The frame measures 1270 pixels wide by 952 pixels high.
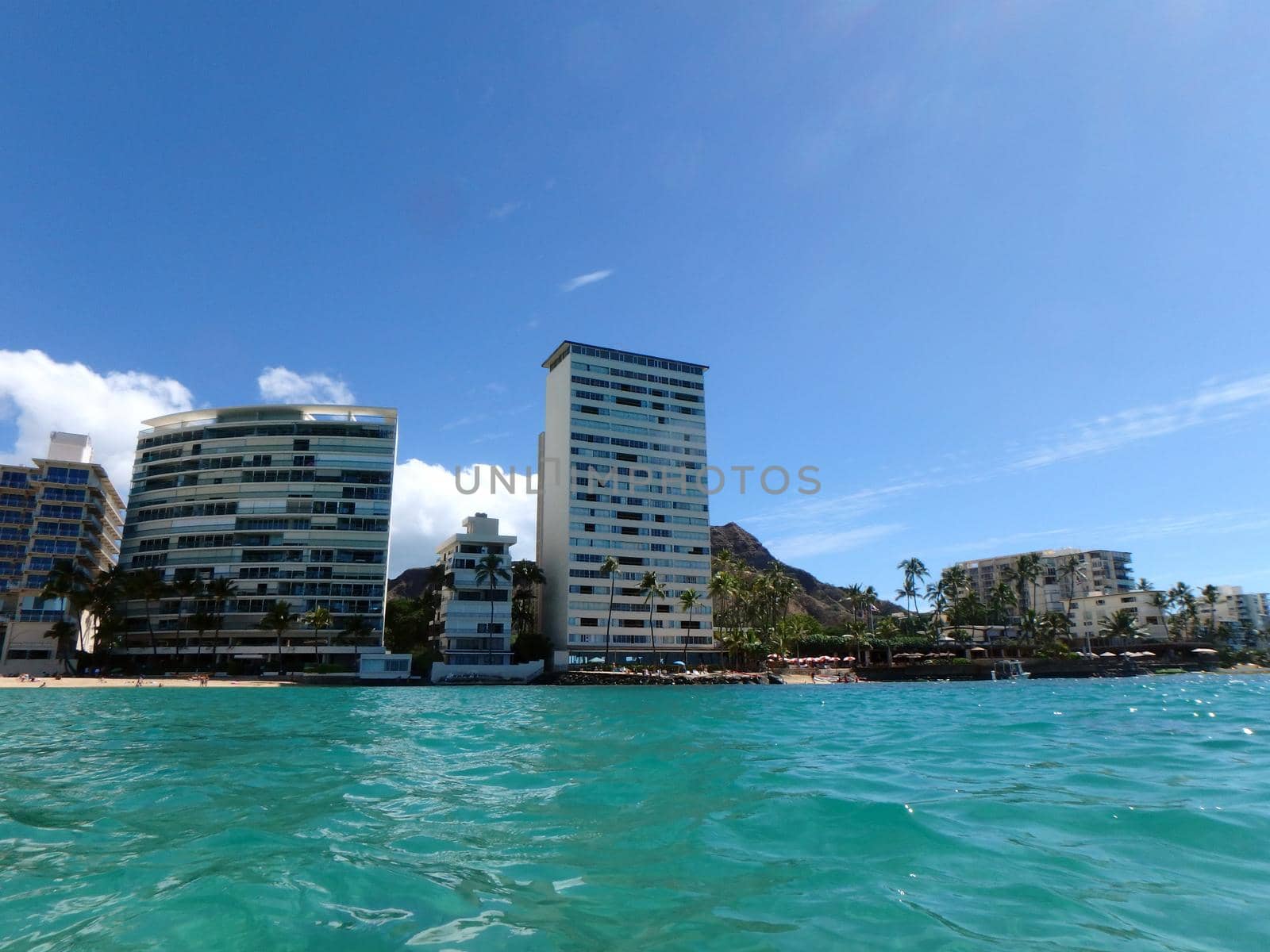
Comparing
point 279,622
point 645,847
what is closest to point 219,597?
point 279,622

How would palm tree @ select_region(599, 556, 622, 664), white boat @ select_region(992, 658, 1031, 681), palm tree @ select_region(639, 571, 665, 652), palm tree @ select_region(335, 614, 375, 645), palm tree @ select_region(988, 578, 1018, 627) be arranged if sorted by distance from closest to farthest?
1. palm tree @ select_region(335, 614, 375, 645)
2. palm tree @ select_region(599, 556, 622, 664)
3. palm tree @ select_region(639, 571, 665, 652)
4. white boat @ select_region(992, 658, 1031, 681)
5. palm tree @ select_region(988, 578, 1018, 627)

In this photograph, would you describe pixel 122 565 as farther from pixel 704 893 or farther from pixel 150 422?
pixel 704 893

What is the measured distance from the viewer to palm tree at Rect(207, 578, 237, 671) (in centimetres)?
9538

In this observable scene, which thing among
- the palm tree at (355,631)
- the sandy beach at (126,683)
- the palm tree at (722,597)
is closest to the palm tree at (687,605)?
the palm tree at (722,597)

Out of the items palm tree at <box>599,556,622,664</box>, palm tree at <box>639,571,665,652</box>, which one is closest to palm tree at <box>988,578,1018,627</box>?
palm tree at <box>639,571,665,652</box>

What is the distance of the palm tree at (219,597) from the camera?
313 ft

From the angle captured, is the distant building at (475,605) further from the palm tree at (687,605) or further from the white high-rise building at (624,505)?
the palm tree at (687,605)

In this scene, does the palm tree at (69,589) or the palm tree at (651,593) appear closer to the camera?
the palm tree at (69,589)

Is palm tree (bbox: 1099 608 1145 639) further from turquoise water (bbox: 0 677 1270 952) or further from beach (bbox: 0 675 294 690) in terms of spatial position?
turquoise water (bbox: 0 677 1270 952)

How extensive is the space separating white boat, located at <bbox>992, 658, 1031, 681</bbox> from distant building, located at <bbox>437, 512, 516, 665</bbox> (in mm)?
72257

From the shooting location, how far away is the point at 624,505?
120 meters

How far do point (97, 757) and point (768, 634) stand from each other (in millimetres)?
111767

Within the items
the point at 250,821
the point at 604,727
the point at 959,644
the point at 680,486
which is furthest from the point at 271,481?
the point at 959,644

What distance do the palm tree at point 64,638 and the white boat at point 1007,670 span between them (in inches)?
4855
